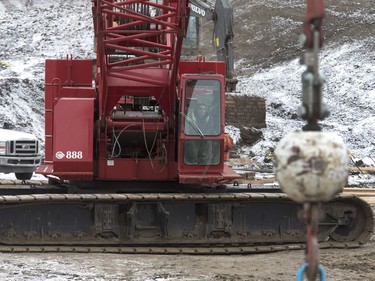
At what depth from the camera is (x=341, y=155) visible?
3564 millimetres

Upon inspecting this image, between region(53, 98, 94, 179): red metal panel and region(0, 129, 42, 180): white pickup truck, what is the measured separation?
8916 mm

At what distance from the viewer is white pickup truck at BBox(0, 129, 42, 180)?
19.3 m

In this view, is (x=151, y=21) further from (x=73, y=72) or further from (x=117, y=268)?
(x=117, y=268)

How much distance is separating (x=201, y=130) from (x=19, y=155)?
9.74m

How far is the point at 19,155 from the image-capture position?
19.5 m

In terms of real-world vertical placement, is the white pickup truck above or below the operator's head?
below

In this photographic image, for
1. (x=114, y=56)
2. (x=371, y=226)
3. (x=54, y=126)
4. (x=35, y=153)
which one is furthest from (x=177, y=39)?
(x=35, y=153)

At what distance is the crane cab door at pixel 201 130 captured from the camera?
10.6 meters

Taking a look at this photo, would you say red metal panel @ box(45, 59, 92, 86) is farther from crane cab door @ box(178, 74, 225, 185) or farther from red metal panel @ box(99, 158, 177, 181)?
crane cab door @ box(178, 74, 225, 185)

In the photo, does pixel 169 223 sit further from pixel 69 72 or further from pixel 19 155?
pixel 19 155

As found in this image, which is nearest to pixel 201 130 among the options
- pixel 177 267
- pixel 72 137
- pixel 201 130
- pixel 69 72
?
pixel 201 130

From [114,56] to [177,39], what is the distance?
1.13 metres

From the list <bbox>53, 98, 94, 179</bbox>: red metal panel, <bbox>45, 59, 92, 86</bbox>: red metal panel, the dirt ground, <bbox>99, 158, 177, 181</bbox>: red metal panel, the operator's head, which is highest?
<bbox>45, 59, 92, 86</bbox>: red metal panel

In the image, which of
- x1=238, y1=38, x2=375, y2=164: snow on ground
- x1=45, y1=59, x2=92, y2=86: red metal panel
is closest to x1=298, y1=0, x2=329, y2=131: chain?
x1=45, y1=59, x2=92, y2=86: red metal panel
